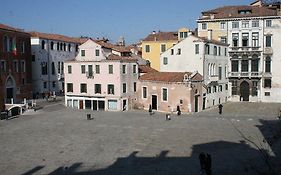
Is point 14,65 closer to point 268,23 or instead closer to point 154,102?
point 154,102

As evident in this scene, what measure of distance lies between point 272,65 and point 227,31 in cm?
873

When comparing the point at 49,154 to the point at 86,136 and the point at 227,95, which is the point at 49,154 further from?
the point at 227,95

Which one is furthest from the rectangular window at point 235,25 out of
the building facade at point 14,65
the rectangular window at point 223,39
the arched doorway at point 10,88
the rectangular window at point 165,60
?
the arched doorway at point 10,88

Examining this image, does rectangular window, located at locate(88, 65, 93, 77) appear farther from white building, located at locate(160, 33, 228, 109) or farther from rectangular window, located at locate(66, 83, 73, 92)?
white building, located at locate(160, 33, 228, 109)

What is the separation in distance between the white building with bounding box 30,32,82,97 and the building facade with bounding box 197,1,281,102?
26132 mm

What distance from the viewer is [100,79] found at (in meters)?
47.7

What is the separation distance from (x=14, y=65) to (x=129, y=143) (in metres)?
30.7

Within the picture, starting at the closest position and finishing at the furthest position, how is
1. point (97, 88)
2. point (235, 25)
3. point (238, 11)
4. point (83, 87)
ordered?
point (97, 88) < point (83, 87) < point (235, 25) < point (238, 11)

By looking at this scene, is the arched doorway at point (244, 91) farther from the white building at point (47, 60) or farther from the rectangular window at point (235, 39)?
the white building at point (47, 60)

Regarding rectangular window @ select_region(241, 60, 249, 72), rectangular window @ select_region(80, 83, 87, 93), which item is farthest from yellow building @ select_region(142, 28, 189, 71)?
rectangular window @ select_region(80, 83, 87, 93)

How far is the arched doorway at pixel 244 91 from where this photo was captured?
5494 cm

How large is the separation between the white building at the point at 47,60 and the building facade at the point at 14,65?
3.06 m

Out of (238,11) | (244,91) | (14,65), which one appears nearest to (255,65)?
(244,91)

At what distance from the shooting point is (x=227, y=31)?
5469 centimetres
